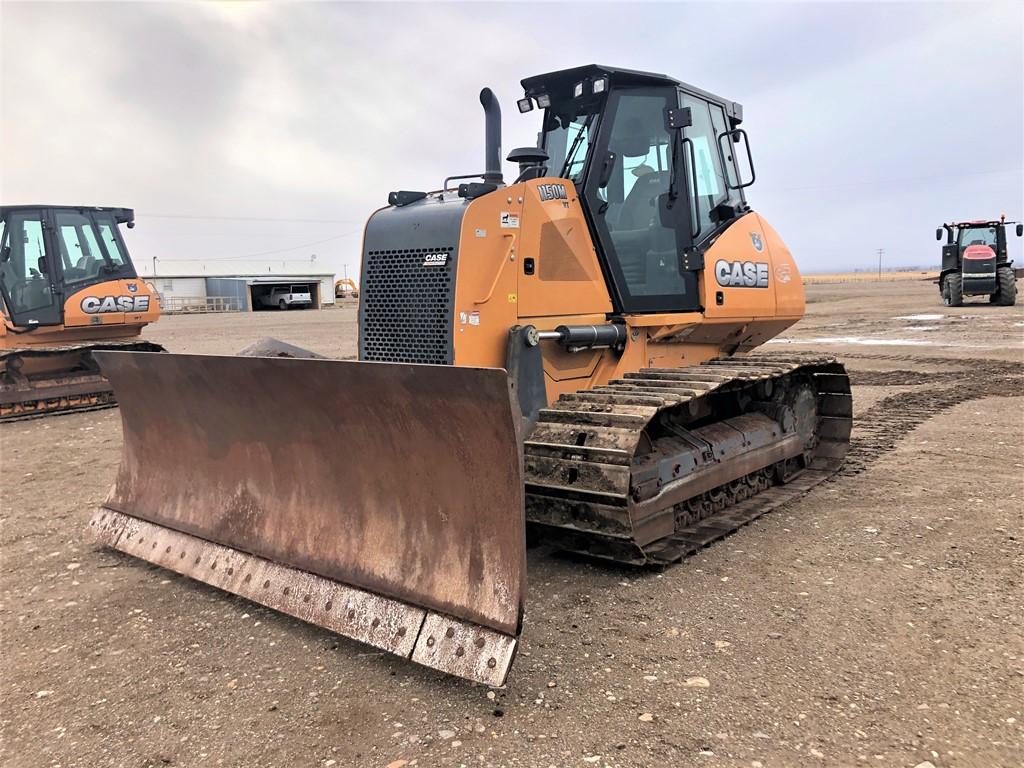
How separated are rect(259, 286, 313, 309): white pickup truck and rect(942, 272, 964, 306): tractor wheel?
36750 mm

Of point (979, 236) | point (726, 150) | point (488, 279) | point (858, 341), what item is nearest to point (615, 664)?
point (488, 279)

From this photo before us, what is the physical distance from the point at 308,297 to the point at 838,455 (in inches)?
1875

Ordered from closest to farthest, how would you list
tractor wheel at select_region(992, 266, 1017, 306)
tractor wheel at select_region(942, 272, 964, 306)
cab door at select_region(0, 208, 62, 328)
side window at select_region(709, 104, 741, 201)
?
side window at select_region(709, 104, 741, 201), cab door at select_region(0, 208, 62, 328), tractor wheel at select_region(992, 266, 1017, 306), tractor wheel at select_region(942, 272, 964, 306)

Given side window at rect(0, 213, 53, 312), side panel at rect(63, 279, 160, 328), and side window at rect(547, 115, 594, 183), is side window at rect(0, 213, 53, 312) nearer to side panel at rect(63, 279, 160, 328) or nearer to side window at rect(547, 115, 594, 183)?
side panel at rect(63, 279, 160, 328)

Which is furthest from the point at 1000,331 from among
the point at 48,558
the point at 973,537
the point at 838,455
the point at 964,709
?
the point at 48,558

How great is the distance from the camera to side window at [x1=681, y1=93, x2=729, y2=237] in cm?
597

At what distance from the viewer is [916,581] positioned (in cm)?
432

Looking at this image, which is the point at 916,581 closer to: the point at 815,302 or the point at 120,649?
the point at 120,649

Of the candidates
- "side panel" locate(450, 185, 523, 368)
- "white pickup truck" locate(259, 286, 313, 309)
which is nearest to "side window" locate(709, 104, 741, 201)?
"side panel" locate(450, 185, 523, 368)

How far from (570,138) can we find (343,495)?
3042 mm

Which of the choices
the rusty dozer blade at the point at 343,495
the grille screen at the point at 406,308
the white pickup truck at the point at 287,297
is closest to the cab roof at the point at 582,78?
the grille screen at the point at 406,308

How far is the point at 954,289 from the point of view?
27172 mm

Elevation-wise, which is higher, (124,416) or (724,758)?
(124,416)

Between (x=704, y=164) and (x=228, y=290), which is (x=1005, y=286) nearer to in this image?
(x=704, y=164)
